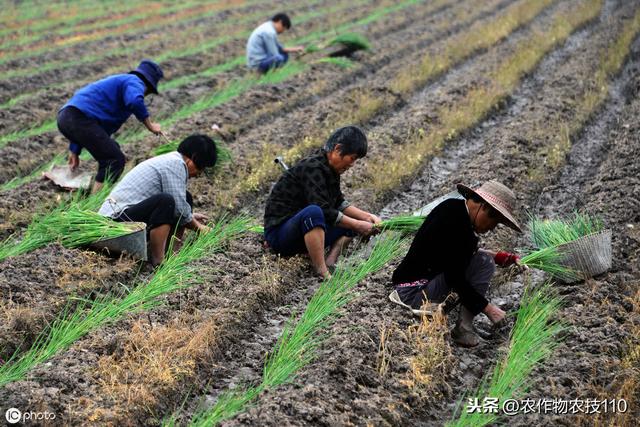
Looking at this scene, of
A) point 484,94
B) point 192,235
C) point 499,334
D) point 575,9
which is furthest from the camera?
point 575,9

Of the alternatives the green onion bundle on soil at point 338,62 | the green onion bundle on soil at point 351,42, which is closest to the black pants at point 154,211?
the green onion bundle on soil at point 338,62

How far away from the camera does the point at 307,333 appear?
3.94 metres

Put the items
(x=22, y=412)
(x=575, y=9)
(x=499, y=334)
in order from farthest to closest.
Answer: (x=575, y=9), (x=499, y=334), (x=22, y=412)

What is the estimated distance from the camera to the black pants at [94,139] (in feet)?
18.9

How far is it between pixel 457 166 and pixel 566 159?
1.02 meters

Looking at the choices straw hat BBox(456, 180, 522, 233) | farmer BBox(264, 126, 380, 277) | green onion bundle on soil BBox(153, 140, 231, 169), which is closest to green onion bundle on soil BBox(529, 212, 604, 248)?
straw hat BBox(456, 180, 522, 233)

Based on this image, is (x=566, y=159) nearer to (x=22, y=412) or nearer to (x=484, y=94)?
(x=484, y=94)

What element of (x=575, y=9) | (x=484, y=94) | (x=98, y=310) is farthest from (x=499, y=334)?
(x=575, y=9)

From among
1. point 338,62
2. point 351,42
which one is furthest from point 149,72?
point 351,42

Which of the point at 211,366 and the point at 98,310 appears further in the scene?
the point at 98,310

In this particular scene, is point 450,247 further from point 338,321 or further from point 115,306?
point 115,306

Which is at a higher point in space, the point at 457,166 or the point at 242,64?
the point at 242,64

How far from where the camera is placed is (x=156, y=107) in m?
8.89

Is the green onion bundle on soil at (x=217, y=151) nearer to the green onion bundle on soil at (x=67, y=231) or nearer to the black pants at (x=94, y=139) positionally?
the black pants at (x=94, y=139)
